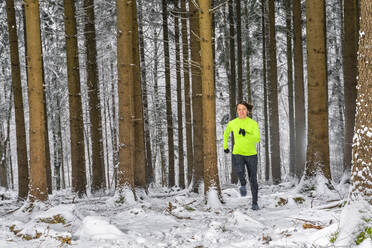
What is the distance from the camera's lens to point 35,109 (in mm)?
7203

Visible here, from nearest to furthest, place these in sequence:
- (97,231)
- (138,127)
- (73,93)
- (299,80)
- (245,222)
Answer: (97,231) → (245,222) → (73,93) → (138,127) → (299,80)

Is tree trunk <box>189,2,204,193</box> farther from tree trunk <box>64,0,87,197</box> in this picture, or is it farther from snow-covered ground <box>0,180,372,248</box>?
tree trunk <box>64,0,87,197</box>

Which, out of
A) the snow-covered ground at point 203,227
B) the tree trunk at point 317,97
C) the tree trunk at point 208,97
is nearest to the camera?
the snow-covered ground at point 203,227

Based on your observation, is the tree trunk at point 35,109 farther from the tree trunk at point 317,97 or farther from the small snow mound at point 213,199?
the tree trunk at point 317,97

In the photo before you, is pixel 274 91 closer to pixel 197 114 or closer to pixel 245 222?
pixel 197 114

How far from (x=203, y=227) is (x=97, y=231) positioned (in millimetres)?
1737

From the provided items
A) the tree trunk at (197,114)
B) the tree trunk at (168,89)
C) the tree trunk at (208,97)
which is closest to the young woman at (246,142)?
the tree trunk at (208,97)

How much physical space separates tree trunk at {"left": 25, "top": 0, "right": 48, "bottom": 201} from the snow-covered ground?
48 cm

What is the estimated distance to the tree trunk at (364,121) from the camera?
3.73m

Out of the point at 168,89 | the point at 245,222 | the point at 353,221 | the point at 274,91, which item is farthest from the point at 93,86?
the point at 353,221

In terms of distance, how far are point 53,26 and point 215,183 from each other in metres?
12.0

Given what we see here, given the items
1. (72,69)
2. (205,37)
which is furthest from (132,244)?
(72,69)

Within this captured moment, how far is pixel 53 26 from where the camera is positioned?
1513 centimetres

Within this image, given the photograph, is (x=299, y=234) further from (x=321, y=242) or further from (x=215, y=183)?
(x=215, y=183)
